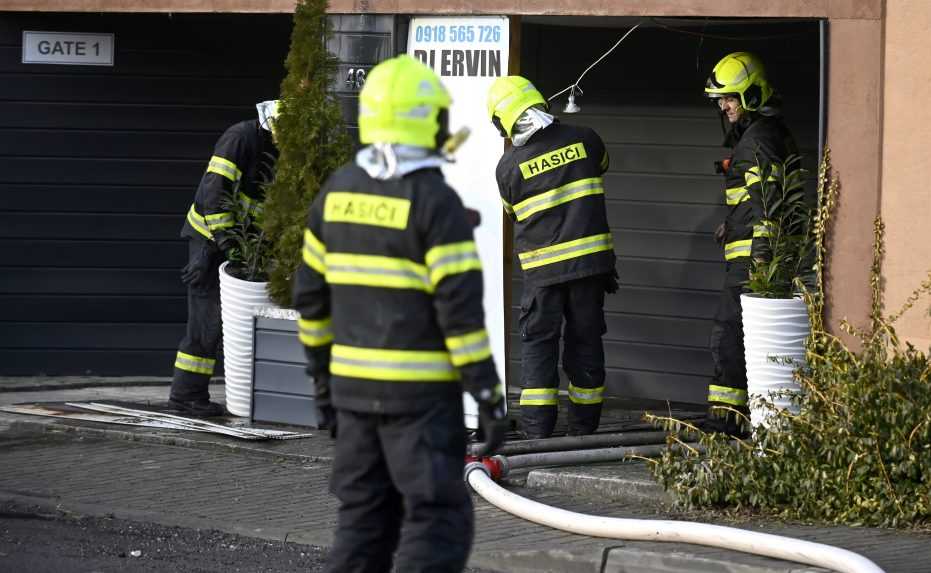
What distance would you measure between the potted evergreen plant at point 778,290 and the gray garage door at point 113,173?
4631 millimetres

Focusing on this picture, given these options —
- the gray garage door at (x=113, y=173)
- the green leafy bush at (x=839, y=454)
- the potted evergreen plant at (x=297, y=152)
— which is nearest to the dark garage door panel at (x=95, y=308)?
the gray garage door at (x=113, y=173)

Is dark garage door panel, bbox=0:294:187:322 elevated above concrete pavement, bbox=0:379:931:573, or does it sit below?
above

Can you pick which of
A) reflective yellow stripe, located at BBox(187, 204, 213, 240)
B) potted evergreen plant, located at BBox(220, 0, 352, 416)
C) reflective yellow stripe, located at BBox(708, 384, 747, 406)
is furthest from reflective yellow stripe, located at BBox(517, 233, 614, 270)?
reflective yellow stripe, located at BBox(187, 204, 213, 240)

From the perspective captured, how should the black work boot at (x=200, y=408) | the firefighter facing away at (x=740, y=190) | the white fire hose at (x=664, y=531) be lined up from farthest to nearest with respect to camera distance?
the black work boot at (x=200, y=408) < the firefighter facing away at (x=740, y=190) < the white fire hose at (x=664, y=531)

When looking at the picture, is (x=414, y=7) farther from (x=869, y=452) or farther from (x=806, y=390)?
(x=869, y=452)

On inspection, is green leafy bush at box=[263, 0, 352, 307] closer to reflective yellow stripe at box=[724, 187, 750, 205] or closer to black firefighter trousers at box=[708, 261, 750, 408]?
reflective yellow stripe at box=[724, 187, 750, 205]

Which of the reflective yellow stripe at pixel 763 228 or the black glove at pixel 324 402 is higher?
the reflective yellow stripe at pixel 763 228

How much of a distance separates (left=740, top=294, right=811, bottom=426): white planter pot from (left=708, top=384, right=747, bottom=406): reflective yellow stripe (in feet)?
1.64

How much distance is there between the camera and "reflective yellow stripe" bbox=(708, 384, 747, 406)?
853cm

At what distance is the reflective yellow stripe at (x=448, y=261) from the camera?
4801 mm

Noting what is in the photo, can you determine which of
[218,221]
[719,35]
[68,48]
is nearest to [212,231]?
[218,221]

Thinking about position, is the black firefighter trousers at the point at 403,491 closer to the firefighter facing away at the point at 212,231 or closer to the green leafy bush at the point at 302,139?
the green leafy bush at the point at 302,139

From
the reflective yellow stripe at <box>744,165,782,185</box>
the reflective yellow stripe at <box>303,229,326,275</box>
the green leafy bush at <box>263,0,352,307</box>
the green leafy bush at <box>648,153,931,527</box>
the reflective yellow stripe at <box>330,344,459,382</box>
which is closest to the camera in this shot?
the reflective yellow stripe at <box>330,344,459,382</box>

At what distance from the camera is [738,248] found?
857 cm
